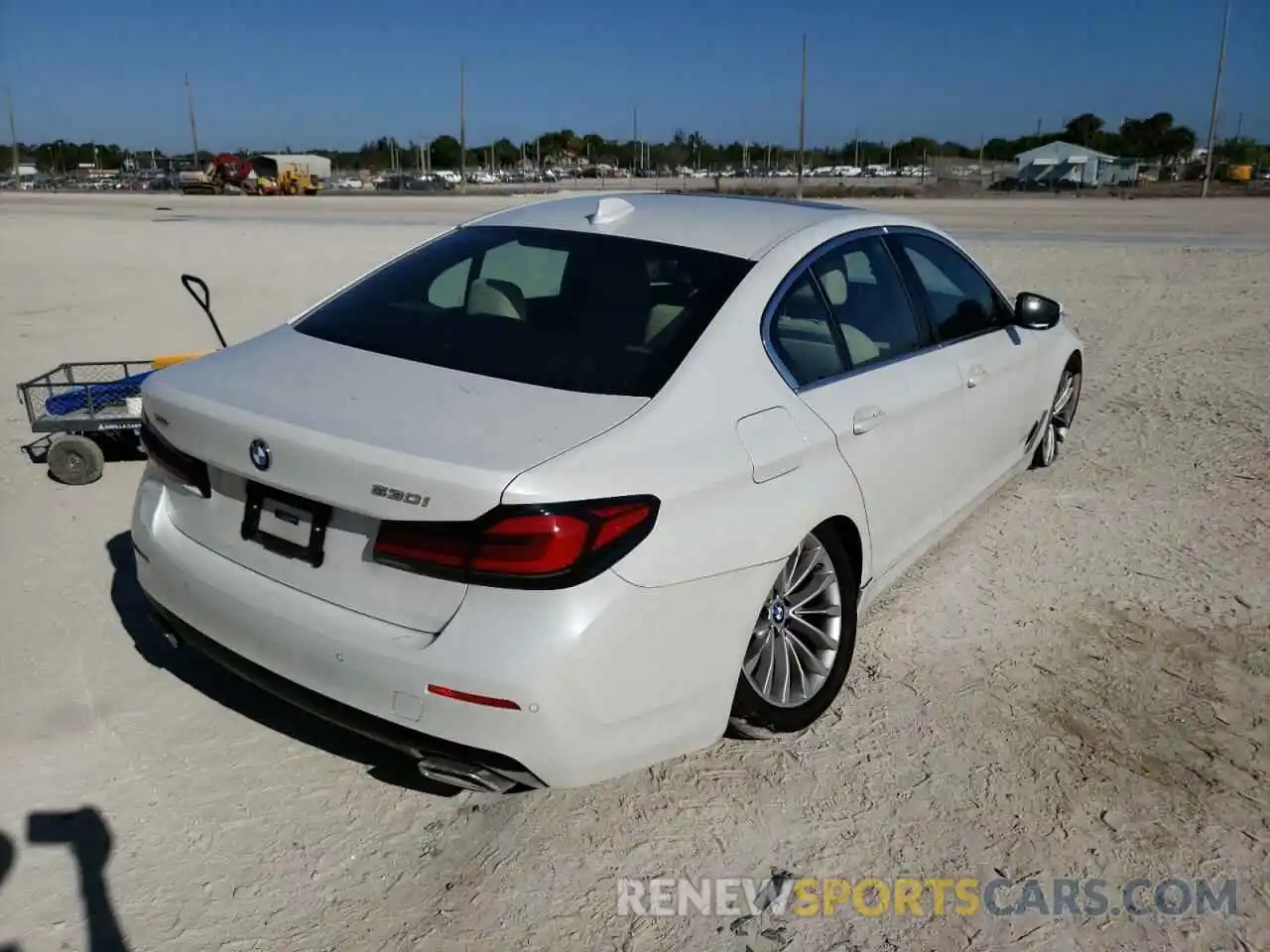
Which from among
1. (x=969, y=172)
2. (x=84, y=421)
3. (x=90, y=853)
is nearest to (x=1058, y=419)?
(x=90, y=853)

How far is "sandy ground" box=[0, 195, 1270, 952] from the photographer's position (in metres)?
2.55

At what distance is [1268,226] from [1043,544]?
84.3ft

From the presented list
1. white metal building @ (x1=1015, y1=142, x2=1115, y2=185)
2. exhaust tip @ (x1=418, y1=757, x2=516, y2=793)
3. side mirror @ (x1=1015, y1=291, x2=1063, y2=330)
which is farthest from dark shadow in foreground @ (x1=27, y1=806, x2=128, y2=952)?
white metal building @ (x1=1015, y1=142, x2=1115, y2=185)

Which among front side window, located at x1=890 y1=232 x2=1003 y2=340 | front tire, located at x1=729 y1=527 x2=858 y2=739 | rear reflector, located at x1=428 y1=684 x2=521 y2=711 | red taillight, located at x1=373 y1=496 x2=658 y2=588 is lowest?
front tire, located at x1=729 y1=527 x2=858 y2=739

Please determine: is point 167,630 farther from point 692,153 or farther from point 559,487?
point 692,153

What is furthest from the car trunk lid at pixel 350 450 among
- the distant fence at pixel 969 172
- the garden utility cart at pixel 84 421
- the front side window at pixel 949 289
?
the distant fence at pixel 969 172

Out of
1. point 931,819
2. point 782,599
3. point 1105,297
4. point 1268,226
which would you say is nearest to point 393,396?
point 782,599

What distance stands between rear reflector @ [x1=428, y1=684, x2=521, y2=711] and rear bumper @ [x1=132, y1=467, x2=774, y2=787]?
0.01 metres

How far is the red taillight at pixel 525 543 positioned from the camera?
2.34m

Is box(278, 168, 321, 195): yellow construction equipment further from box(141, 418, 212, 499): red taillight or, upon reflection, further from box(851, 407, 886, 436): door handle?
box(851, 407, 886, 436): door handle

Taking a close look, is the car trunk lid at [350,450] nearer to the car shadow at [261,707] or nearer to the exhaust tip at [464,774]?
the exhaust tip at [464,774]

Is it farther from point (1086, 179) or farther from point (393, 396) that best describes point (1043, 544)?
point (1086, 179)

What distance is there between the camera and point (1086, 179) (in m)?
66.8

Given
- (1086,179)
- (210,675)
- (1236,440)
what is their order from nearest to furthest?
(210,675) → (1236,440) → (1086,179)
